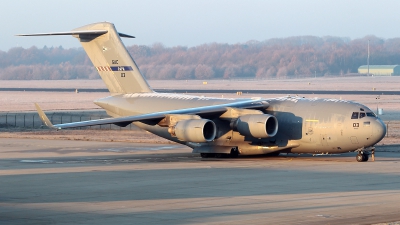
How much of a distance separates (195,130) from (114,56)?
7417 mm

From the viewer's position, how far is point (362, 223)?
1334cm

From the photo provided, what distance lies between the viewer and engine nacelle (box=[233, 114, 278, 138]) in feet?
84.2

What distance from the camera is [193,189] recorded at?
18.5 meters

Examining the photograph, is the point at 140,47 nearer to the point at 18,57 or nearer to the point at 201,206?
the point at 18,57

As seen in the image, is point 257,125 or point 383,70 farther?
point 383,70

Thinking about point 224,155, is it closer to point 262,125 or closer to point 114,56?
point 262,125

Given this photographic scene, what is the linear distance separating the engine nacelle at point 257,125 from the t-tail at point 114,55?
6.47 meters

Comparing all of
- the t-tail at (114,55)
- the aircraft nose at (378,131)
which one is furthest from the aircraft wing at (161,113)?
the t-tail at (114,55)

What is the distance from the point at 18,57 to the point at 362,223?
161449 millimetres

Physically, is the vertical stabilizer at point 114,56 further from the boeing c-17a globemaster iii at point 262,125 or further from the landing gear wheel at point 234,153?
the landing gear wheel at point 234,153

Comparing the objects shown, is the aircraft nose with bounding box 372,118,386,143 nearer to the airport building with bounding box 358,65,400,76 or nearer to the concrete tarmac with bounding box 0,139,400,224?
the concrete tarmac with bounding box 0,139,400,224

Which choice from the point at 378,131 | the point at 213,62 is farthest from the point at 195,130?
the point at 213,62

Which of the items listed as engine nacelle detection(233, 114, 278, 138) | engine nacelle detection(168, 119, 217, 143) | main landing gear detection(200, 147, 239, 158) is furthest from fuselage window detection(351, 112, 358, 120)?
engine nacelle detection(168, 119, 217, 143)

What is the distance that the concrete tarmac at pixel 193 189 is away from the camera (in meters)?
14.4
